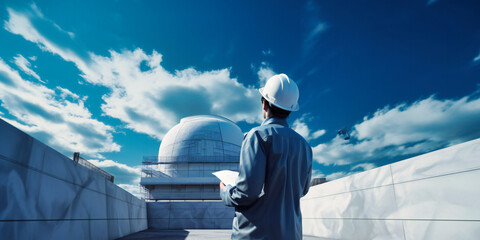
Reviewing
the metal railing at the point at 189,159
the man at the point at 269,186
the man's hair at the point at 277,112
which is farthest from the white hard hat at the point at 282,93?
the metal railing at the point at 189,159

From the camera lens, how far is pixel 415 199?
6211 millimetres

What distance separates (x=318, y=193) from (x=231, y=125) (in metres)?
27.9

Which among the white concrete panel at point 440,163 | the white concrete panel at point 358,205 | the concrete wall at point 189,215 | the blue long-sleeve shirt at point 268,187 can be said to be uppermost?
the white concrete panel at point 440,163

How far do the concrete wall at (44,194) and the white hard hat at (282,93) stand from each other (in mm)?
4071

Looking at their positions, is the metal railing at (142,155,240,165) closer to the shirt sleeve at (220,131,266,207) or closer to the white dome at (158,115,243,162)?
the white dome at (158,115,243,162)

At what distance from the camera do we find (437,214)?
5.64m

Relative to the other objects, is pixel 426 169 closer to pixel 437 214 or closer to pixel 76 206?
pixel 437 214

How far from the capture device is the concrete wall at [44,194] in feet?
13.8

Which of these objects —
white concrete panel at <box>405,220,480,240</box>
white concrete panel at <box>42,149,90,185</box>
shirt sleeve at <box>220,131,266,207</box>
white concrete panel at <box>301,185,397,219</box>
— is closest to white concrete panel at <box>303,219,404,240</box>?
white concrete panel at <box>301,185,397,219</box>

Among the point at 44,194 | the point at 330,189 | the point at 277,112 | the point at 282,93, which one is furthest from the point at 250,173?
the point at 330,189

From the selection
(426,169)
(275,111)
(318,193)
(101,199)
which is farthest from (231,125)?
(275,111)

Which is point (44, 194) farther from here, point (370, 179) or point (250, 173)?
point (370, 179)

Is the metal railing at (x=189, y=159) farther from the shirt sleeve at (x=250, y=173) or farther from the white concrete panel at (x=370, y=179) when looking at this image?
the shirt sleeve at (x=250, y=173)

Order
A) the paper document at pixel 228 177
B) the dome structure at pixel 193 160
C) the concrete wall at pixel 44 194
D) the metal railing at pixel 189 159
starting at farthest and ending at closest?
the metal railing at pixel 189 159
the dome structure at pixel 193 160
the concrete wall at pixel 44 194
the paper document at pixel 228 177
